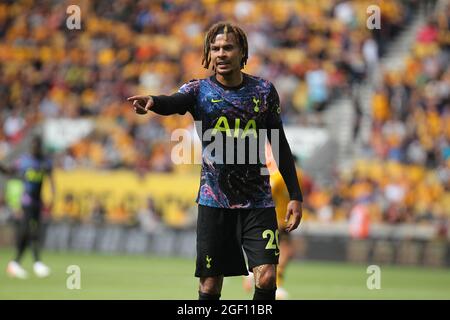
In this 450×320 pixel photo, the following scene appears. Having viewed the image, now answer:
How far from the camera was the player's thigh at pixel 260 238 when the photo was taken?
8648 mm

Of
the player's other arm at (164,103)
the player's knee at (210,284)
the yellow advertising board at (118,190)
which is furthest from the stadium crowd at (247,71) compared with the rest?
the player's other arm at (164,103)

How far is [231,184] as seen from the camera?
8.76 meters

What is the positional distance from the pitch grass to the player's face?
6.88 m

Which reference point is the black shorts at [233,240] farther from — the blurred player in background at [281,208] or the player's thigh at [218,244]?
the blurred player in background at [281,208]

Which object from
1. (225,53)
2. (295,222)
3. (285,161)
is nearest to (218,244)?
(295,222)

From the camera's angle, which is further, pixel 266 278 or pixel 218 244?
pixel 218 244

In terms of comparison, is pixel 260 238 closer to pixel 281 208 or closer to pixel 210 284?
pixel 210 284

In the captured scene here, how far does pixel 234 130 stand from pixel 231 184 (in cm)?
43

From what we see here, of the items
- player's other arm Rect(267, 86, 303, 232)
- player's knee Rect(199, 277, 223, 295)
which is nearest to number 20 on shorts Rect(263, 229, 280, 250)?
player's other arm Rect(267, 86, 303, 232)

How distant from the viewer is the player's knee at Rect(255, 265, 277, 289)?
8578 millimetres

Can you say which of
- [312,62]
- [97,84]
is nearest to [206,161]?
[312,62]

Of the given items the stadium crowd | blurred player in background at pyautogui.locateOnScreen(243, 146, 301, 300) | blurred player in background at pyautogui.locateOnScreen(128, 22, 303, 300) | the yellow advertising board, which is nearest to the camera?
blurred player in background at pyautogui.locateOnScreen(128, 22, 303, 300)

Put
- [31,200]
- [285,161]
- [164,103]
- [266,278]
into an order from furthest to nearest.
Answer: [31,200] → [285,161] → [266,278] → [164,103]

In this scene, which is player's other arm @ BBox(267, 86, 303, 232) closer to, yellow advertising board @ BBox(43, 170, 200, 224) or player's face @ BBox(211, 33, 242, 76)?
player's face @ BBox(211, 33, 242, 76)
